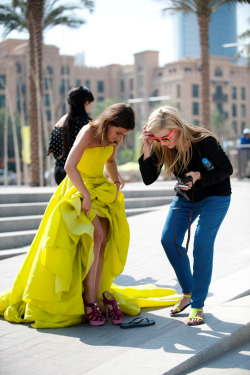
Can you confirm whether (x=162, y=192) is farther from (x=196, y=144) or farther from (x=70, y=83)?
(x=70, y=83)

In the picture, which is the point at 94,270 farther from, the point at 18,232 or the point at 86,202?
the point at 18,232

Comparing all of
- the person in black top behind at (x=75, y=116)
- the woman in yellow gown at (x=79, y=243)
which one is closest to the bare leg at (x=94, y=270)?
the woman in yellow gown at (x=79, y=243)

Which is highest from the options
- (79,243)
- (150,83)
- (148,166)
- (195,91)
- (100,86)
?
(100,86)

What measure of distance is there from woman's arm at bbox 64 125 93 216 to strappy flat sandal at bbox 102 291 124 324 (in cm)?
76

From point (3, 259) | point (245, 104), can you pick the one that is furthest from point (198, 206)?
point (245, 104)

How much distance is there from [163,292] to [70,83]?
3673 inches

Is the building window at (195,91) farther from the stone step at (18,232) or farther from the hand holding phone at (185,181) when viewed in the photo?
the hand holding phone at (185,181)

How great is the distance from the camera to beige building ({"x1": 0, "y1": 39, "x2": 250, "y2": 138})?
86.6 metres

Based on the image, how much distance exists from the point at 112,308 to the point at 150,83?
95.2m

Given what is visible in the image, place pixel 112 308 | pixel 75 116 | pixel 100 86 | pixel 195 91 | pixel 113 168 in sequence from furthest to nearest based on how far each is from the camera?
pixel 100 86 → pixel 195 91 → pixel 75 116 → pixel 113 168 → pixel 112 308

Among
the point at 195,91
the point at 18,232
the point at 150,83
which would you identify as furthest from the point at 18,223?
the point at 150,83

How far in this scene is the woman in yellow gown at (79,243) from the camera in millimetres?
4250

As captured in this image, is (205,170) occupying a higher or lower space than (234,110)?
lower

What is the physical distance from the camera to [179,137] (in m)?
4.15
